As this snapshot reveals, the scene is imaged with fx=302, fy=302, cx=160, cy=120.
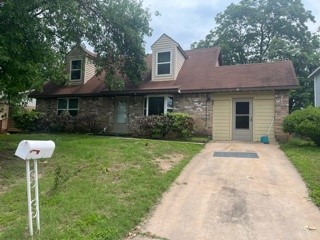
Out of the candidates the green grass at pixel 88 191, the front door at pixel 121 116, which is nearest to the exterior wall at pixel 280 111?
the green grass at pixel 88 191

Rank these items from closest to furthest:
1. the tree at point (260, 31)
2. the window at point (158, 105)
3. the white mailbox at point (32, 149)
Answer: the white mailbox at point (32, 149) → the window at point (158, 105) → the tree at point (260, 31)

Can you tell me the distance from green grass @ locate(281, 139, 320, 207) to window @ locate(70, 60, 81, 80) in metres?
13.5

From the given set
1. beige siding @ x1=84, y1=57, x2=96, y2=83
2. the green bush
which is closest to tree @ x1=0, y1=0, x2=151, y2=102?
beige siding @ x1=84, y1=57, x2=96, y2=83

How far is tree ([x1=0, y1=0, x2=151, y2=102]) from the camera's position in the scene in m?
8.15

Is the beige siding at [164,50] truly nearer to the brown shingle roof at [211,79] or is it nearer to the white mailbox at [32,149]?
the brown shingle roof at [211,79]

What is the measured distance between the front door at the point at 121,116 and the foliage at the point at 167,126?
2351 millimetres

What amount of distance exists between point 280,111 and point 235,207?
9550 mm

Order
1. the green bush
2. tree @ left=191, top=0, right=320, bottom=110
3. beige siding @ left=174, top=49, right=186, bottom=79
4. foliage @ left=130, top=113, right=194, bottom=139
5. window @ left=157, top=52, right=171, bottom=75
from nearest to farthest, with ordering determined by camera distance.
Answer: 1. the green bush
2. foliage @ left=130, top=113, right=194, bottom=139
3. window @ left=157, top=52, right=171, bottom=75
4. beige siding @ left=174, top=49, right=186, bottom=79
5. tree @ left=191, top=0, right=320, bottom=110

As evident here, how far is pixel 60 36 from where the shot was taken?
39.2ft

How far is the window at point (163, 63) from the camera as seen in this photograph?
55.4 feet

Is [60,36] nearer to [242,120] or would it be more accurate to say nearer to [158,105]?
[158,105]

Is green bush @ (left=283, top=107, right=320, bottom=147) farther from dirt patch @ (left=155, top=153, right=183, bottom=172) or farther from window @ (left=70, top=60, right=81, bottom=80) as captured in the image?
window @ (left=70, top=60, right=81, bottom=80)

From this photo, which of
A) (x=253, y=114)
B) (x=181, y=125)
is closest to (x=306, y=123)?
(x=253, y=114)

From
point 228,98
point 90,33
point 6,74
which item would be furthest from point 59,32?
point 228,98
